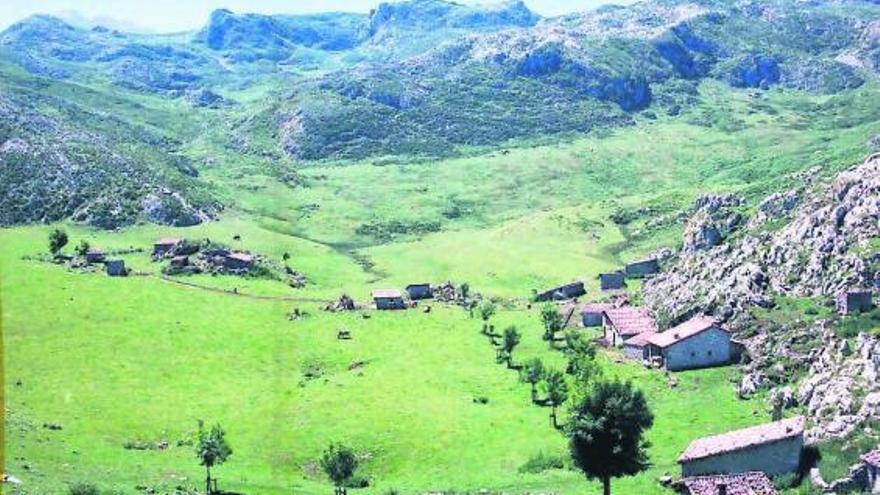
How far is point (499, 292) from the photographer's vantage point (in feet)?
575

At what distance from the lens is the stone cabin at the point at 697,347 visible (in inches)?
4363

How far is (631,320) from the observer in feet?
428

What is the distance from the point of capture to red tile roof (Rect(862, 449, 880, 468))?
70.8 m

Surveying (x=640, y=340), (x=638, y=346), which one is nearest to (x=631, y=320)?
(x=640, y=340)

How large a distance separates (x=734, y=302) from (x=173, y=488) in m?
70.6

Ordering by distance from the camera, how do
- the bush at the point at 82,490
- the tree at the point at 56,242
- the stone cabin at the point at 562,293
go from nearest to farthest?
1. the bush at the point at 82,490
2. the stone cabin at the point at 562,293
3. the tree at the point at 56,242

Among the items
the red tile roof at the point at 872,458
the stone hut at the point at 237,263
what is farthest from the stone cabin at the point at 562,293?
the red tile roof at the point at 872,458

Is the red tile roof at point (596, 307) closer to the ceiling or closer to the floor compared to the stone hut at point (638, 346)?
closer to the ceiling

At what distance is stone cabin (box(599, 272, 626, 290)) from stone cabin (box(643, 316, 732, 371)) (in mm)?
53314

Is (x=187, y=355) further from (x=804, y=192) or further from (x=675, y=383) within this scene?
(x=804, y=192)

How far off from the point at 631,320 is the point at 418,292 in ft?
156

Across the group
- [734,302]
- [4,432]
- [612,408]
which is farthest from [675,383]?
[4,432]

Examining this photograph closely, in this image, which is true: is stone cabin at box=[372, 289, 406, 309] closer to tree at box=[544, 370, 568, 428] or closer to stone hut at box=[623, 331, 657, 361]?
stone hut at box=[623, 331, 657, 361]

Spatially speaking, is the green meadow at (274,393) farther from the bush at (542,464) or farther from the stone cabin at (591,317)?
the stone cabin at (591,317)
